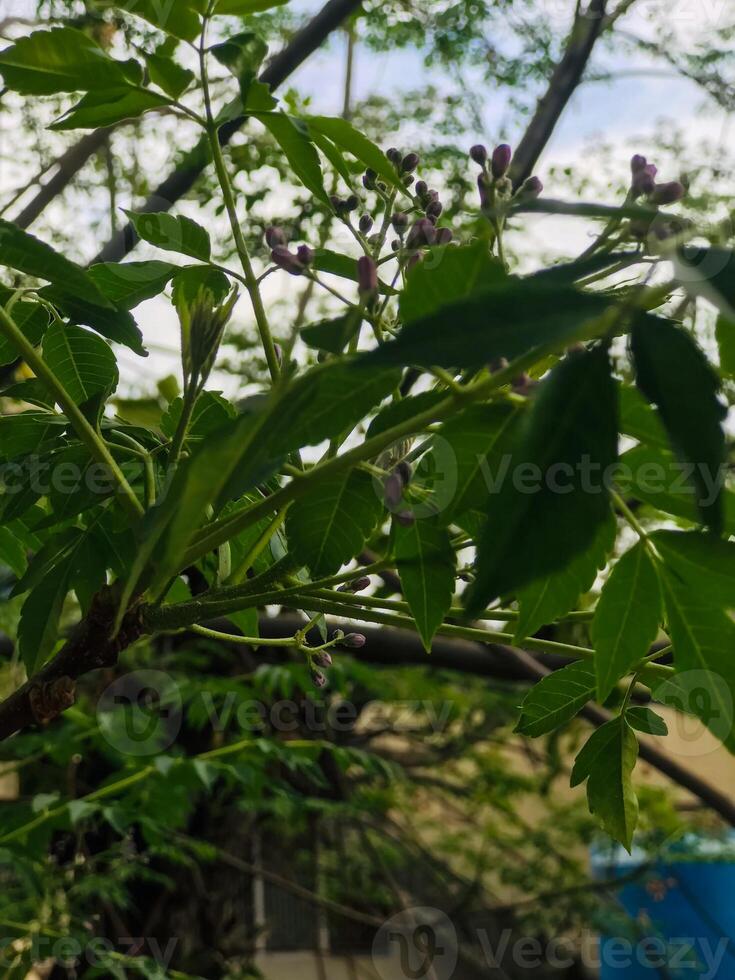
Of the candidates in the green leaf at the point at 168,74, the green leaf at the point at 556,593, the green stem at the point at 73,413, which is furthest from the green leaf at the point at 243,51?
the green leaf at the point at 556,593

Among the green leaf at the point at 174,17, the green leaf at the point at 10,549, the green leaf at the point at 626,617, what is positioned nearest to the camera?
the green leaf at the point at 626,617

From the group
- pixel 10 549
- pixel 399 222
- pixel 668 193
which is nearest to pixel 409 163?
pixel 399 222

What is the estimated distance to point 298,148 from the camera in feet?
1.37

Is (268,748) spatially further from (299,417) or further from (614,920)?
(614,920)

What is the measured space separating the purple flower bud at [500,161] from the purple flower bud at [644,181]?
52 mm

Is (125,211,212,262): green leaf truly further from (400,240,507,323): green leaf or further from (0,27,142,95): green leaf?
(400,240,507,323): green leaf

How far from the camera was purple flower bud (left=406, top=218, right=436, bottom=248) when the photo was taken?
39cm

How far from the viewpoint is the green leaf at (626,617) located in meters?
0.34

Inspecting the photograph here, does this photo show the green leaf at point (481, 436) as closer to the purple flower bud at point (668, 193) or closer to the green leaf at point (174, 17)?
the purple flower bud at point (668, 193)

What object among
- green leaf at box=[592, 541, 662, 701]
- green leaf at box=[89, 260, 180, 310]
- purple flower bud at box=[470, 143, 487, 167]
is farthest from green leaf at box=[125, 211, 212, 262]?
green leaf at box=[592, 541, 662, 701]

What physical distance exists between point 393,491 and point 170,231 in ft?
0.59

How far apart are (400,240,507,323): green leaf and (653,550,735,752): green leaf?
122 millimetres

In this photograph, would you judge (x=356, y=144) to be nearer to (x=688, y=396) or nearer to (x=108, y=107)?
(x=108, y=107)

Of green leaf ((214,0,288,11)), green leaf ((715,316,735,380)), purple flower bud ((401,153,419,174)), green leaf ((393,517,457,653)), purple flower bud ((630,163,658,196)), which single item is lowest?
green leaf ((393,517,457,653))
